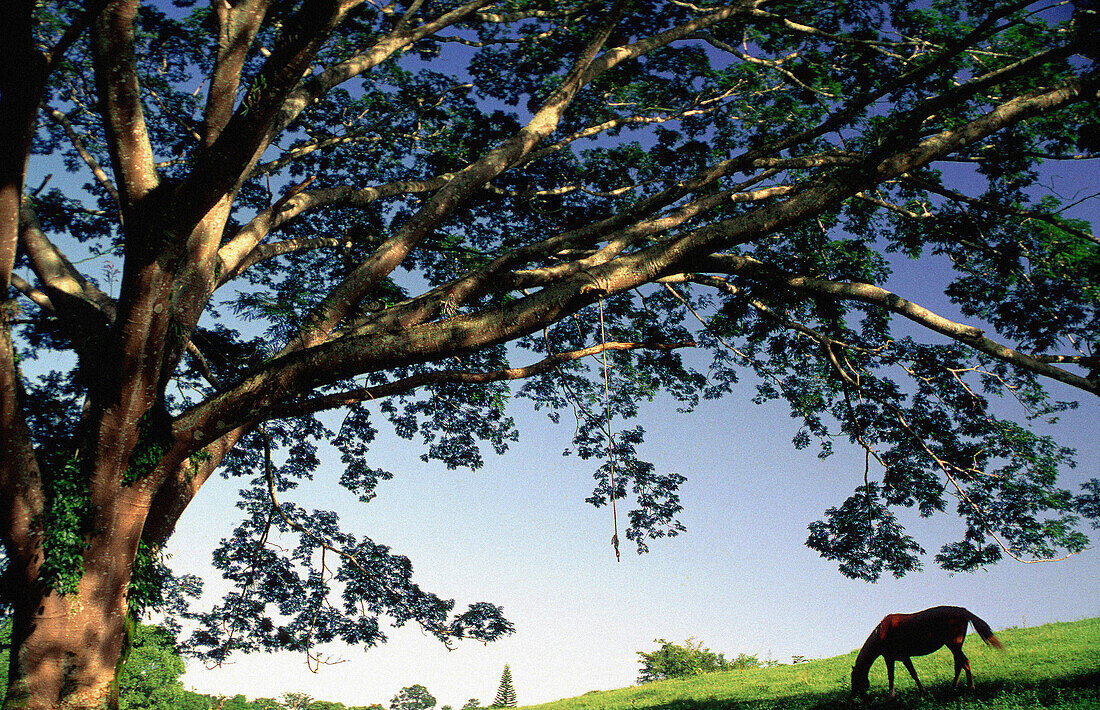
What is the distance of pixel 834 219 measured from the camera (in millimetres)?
9344

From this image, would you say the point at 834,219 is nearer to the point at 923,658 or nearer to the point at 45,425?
the point at 923,658

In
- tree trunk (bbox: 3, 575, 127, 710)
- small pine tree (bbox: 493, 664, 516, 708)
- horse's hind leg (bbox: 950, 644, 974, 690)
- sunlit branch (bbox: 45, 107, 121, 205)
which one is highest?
sunlit branch (bbox: 45, 107, 121, 205)

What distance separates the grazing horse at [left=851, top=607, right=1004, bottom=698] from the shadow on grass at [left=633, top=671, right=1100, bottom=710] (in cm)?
24

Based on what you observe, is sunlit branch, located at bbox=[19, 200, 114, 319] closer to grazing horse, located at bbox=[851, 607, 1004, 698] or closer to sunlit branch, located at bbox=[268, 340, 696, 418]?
sunlit branch, located at bbox=[268, 340, 696, 418]

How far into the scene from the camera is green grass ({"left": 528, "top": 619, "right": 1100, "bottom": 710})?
23.8ft

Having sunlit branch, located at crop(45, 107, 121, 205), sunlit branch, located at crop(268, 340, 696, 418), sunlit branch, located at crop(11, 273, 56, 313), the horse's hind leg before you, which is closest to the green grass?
the horse's hind leg

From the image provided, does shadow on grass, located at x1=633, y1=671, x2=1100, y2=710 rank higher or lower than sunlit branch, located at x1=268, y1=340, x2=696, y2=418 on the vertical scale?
lower

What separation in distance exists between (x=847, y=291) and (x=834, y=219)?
4677mm

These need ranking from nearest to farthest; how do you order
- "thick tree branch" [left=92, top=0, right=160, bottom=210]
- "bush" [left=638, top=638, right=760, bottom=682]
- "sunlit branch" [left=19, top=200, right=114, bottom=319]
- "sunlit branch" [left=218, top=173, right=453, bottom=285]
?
"thick tree branch" [left=92, top=0, right=160, bottom=210] < "sunlit branch" [left=19, top=200, right=114, bottom=319] < "sunlit branch" [left=218, top=173, right=453, bottom=285] < "bush" [left=638, top=638, right=760, bottom=682]

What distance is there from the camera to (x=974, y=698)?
760 cm

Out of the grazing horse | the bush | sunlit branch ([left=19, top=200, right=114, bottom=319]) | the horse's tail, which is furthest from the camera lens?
the bush

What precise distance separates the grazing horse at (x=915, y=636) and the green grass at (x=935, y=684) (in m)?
0.40

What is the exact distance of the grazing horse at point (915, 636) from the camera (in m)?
8.59

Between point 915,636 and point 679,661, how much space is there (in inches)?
1273
